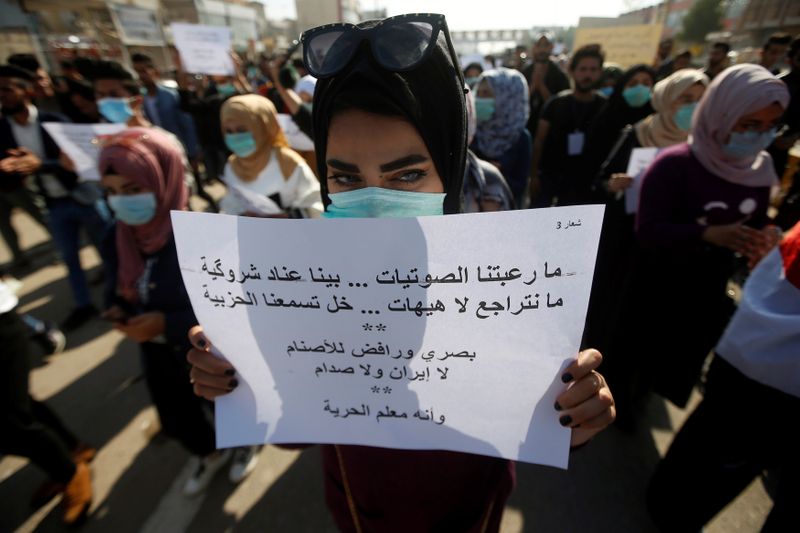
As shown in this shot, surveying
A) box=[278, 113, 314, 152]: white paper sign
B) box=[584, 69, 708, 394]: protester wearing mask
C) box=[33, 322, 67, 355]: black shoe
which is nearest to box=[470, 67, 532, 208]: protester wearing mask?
box=[584, 69, 708, 394]: protester wearing mask

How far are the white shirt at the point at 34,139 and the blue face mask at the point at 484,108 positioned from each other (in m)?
3.80

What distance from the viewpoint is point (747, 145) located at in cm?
169

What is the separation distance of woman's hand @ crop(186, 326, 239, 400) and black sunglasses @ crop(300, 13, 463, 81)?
0.69 m

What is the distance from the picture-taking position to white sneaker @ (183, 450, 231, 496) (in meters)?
2.09

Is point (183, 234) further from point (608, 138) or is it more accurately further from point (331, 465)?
point (608, 138)

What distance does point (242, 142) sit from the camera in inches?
104

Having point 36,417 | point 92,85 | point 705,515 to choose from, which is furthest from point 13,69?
point 705,515

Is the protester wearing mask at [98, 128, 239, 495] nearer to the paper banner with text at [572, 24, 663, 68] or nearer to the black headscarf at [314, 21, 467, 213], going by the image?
the black headscarf at [314, 21, 467, 213]

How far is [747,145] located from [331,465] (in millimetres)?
2181

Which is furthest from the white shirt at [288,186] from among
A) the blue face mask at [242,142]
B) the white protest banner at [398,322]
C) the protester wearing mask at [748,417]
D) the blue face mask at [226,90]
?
the blue face mask at [226,90]

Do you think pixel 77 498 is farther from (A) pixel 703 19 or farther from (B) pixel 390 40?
(A) pixel 703 19

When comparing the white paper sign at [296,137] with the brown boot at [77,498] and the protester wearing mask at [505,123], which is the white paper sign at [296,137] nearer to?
the protester wearing mask at [505,123]

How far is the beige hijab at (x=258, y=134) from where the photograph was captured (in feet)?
8.52

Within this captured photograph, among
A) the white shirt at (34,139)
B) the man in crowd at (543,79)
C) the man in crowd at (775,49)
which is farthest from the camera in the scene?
the man in crowd at (543,79)
